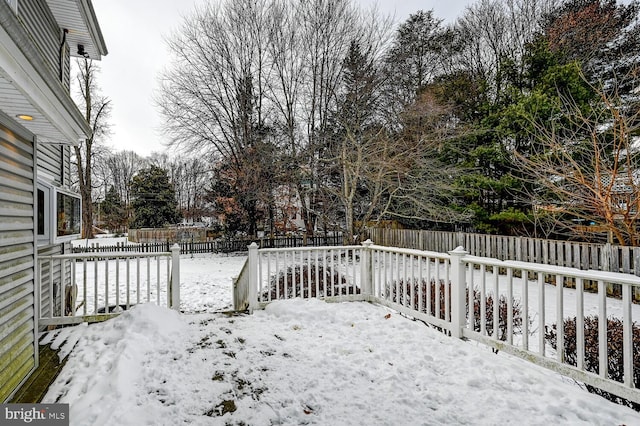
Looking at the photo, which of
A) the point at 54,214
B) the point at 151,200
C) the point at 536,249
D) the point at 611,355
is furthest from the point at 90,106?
the point at 611,355

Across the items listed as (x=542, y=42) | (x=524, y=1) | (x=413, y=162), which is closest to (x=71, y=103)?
(x=413, y=162)

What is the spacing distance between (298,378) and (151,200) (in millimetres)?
23121

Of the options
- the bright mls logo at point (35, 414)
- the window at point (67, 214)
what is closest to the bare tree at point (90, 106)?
the window at point (67, 214)

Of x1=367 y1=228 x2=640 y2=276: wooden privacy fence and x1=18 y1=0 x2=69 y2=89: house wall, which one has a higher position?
x1=18 y1=0 x2=69 y2=89: house wall

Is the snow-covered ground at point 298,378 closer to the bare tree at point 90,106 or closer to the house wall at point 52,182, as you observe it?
the house wall at point 52,182

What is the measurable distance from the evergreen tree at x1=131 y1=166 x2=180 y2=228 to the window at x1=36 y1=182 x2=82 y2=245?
19.7m

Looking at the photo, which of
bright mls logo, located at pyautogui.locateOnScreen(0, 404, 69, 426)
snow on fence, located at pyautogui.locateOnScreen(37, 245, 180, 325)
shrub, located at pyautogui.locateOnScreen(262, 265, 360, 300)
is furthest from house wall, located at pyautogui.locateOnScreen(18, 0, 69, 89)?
shrub, located at pyautogui.locateOnScreen(262, 265, 360, 300)

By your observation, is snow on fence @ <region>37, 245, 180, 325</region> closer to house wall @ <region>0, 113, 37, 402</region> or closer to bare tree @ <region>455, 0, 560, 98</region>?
house wall @ <region>0, 113, 37, 402</region>

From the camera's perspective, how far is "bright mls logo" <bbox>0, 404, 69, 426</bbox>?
1974mm

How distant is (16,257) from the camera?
8.45 ft

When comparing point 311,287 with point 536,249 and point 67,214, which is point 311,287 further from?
point 536,249

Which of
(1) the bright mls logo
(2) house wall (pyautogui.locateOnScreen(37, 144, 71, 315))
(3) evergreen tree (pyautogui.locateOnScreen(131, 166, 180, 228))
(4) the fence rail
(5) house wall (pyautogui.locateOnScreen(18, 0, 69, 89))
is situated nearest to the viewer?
(1) the bright mls logo

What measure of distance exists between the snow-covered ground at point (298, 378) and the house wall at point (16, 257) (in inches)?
12.6

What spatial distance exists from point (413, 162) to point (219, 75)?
982 cm
